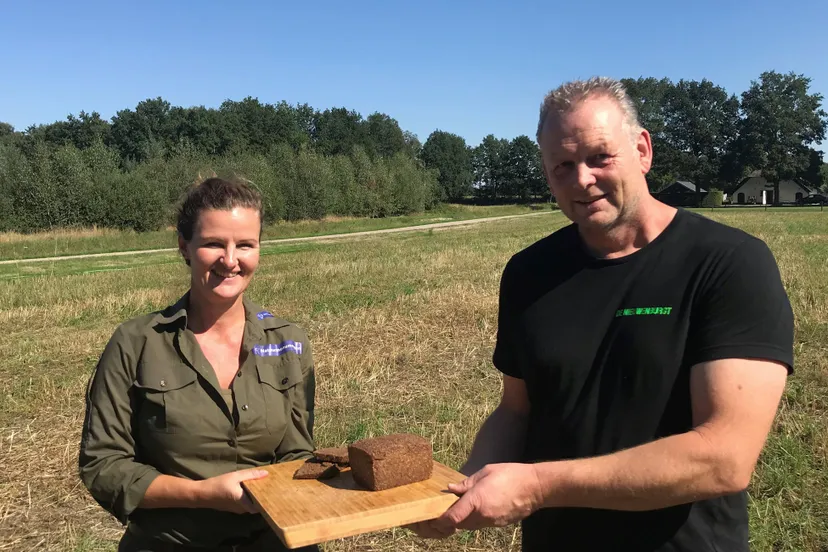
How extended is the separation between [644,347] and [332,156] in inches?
3488

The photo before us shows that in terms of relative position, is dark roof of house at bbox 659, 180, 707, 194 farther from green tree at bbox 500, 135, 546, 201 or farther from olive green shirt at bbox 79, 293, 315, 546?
olive green shirt at bbox 79, 293, 315, 546

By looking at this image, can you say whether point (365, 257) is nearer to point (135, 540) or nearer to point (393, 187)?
point (135, 540)

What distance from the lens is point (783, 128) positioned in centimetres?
9638

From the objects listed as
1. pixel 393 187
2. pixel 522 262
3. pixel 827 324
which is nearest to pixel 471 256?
pixel 827 324

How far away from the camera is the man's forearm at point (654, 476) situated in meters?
2.01

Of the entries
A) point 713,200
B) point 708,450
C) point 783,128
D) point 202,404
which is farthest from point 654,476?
point 783,128

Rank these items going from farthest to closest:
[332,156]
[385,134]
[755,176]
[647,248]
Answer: [385,134], [755,176], [332,156], [647,248]

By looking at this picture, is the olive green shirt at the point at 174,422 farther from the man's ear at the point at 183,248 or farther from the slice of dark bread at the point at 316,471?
the slice of dark bread at the point at 316,471

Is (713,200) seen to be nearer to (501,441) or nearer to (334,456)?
(501,441)

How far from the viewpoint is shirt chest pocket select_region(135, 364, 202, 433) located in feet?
8.50

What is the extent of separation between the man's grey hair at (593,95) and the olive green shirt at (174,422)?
152 cm

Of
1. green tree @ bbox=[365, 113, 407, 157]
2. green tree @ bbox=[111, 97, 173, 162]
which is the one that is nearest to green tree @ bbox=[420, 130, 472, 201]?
green tree @ bbox=[365, 113, 407, 157]

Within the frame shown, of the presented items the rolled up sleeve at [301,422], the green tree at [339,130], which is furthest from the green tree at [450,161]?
the rolled up sleeve at [301,422]

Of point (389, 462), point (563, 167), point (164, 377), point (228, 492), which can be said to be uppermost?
point (563, 167)
